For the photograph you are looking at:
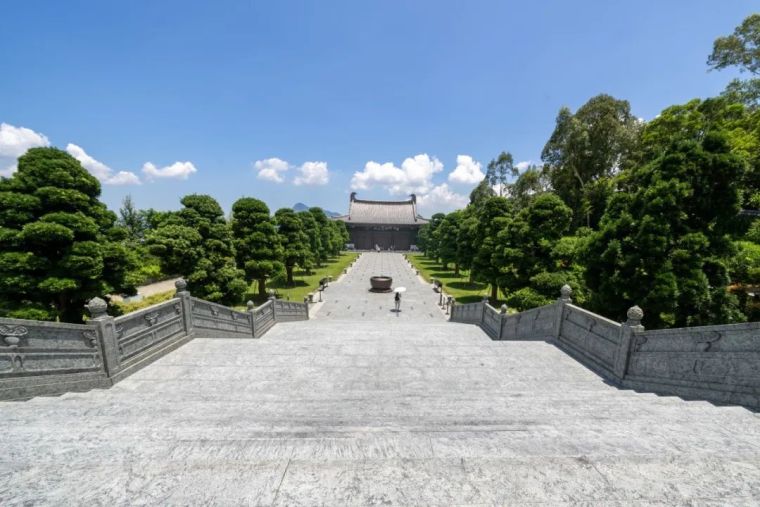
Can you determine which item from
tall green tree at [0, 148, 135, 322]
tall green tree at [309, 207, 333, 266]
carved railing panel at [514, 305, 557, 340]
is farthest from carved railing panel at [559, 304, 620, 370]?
tall green tree at [309, 207, 333, 266]

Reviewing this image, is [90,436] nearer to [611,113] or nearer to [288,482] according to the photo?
[288,482]

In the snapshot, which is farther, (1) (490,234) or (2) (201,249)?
(1) (490,234)

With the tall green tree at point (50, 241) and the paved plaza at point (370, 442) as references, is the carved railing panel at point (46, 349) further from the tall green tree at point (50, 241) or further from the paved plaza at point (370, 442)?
the tall green tree at point (50, 241)

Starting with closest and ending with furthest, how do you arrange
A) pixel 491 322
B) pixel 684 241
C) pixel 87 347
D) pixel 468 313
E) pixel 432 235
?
1. pixel 87 347
2. pixel 684 241
3. pixel 491 322
4. pixel 468 313
5. pixel 432 235

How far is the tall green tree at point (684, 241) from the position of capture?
673 centimetres

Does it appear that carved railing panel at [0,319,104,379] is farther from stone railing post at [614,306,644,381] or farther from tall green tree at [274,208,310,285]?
tall green tree at [274,208,310,285]

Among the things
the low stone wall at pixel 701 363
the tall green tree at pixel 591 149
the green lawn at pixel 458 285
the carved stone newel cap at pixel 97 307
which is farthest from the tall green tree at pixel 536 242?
the tall green tree at pixel 591 149

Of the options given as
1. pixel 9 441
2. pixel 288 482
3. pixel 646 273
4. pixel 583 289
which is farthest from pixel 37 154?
pixel 583 289

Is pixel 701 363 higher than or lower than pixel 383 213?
lower

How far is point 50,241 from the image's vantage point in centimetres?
827

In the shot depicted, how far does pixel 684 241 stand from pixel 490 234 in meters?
10.7

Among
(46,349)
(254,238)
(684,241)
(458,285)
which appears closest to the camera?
(46,349)

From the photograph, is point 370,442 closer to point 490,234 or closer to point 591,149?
point 490,234

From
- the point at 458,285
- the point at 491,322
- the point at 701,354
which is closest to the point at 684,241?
the point at 701,354
